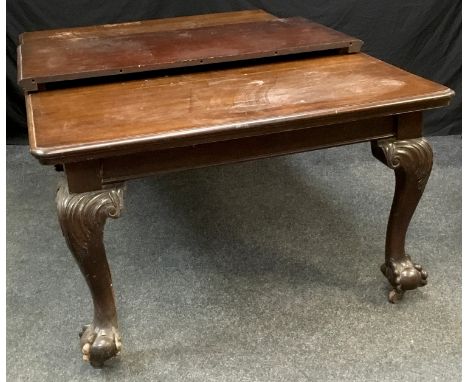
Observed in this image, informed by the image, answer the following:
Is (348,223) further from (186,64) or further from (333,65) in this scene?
(186,64)

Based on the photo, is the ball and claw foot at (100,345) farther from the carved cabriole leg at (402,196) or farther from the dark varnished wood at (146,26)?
the dark varnished wood at (146,26)

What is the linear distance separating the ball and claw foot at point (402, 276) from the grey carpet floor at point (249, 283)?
4cm

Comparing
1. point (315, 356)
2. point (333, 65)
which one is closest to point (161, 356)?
point (315, 356)

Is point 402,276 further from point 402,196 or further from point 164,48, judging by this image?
point 164,48

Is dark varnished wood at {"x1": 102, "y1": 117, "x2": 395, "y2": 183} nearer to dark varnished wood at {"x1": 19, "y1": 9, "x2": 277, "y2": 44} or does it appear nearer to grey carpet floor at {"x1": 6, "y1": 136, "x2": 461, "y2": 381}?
grey carpet floor at {"x1": 6, "y1": 136, "x2": 461, "y2": 381}

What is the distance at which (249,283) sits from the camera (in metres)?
1.50

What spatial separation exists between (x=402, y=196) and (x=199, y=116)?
0.51 meters

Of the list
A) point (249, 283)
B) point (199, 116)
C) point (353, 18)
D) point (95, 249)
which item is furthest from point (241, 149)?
point (353, 18)

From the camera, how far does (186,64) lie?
4.67 feet

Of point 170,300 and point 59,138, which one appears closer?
point 59,138

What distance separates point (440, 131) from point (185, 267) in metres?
1.43

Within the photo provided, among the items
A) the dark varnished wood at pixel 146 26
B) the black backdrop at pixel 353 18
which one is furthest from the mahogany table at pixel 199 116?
the black backdrop at pixel 353 18

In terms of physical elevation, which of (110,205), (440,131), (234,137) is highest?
(234,137)

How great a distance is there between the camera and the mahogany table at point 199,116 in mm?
1059
